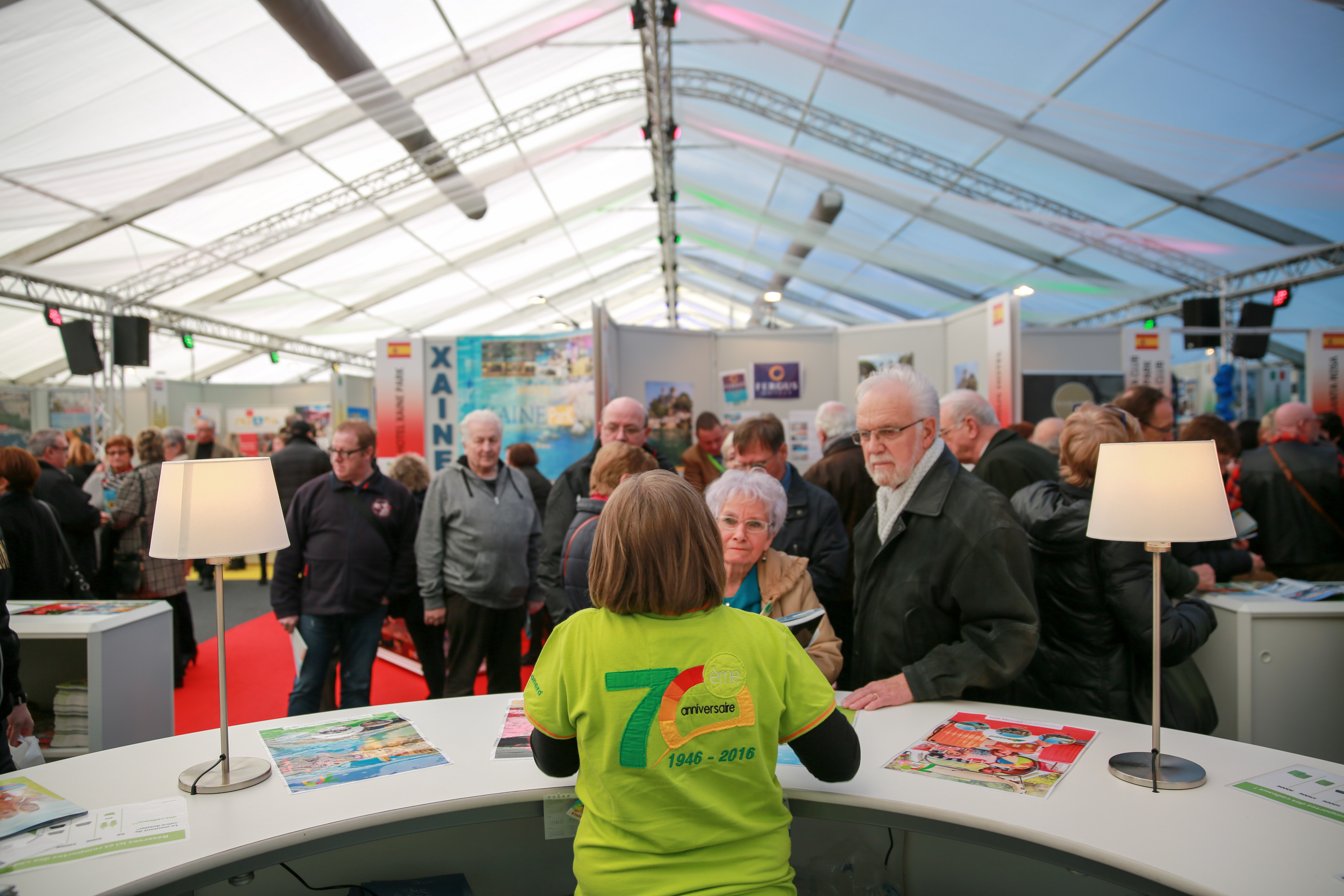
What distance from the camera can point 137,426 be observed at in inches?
504

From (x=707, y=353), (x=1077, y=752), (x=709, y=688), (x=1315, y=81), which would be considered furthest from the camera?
(x=707, y=353)

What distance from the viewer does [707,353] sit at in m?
7.15

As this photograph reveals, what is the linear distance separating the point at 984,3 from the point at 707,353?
343cm

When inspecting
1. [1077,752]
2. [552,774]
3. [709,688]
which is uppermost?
[709,688]

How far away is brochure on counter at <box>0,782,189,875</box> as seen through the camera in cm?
127

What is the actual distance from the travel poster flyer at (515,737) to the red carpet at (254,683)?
177 centimetres

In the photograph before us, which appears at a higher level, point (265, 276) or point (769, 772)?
point (265, 276)

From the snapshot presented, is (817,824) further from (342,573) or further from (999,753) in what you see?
(342,573)

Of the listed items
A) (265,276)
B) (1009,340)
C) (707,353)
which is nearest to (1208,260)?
(1009,340)

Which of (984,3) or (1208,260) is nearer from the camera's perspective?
(984,3)

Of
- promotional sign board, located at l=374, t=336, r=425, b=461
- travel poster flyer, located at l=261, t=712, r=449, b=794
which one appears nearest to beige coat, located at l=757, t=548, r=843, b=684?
travel poster flyer, located at l=261, t=712, r=449, b=794

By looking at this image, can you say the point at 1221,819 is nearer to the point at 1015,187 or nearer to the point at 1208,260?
the point at 1015,187

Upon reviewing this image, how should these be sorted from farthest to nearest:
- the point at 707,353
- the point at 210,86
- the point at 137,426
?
the point at 137,426 < the point at 707,353 < the point at 210,86

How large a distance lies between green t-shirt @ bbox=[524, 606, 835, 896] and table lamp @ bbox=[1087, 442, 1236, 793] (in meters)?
0.77
